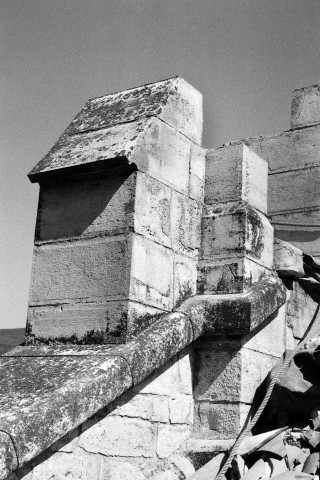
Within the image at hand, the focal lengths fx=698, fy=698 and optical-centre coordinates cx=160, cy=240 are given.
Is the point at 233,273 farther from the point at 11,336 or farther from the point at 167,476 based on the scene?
the point at 11,336

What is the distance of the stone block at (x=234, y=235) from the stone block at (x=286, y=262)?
8.6 inches

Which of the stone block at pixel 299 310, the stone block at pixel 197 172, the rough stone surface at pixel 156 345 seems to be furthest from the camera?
the stone block at pixel 299 310

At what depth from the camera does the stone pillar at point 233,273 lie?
382cm

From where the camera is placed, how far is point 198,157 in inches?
171

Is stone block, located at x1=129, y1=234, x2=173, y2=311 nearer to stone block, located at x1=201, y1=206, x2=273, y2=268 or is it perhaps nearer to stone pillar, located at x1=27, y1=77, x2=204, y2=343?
stone pillar, located at x1=27, y1=77, x2=204, y2=343

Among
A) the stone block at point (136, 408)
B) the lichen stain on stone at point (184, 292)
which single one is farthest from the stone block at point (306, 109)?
the stone block at point (136, 408)

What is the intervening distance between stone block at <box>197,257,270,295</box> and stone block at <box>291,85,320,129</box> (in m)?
1.56

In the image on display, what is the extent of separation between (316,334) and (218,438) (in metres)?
1.19

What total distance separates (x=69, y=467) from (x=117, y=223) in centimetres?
127

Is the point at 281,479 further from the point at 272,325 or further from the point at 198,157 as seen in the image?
the point at 198,157

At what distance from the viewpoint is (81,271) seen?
3.73 metres

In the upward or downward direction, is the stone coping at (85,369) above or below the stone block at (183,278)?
below

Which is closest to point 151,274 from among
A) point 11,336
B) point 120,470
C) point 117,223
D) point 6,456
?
point 117,223

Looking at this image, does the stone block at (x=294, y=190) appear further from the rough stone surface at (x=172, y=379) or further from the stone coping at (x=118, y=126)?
the rough stone surface at (x=172, y=379)
